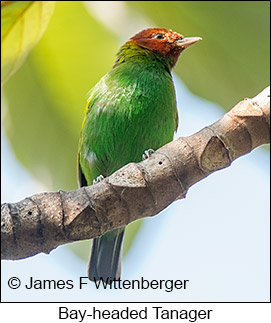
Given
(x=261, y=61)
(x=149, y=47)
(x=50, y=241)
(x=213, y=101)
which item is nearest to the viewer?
(x=50, y=241)

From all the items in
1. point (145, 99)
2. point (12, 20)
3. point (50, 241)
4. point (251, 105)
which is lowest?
point (50, 241)

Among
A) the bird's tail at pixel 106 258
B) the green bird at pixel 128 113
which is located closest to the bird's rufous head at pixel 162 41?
the green bird at pixel 128 113

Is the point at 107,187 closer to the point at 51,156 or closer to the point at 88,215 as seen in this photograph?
the point at 88,215

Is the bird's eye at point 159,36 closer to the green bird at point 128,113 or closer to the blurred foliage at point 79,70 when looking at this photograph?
the green bird at point 128,113

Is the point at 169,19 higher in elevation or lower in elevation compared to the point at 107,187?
higher

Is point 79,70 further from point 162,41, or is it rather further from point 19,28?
point 162,41

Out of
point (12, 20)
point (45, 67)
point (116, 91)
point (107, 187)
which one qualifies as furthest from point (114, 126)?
point (107, 187)
